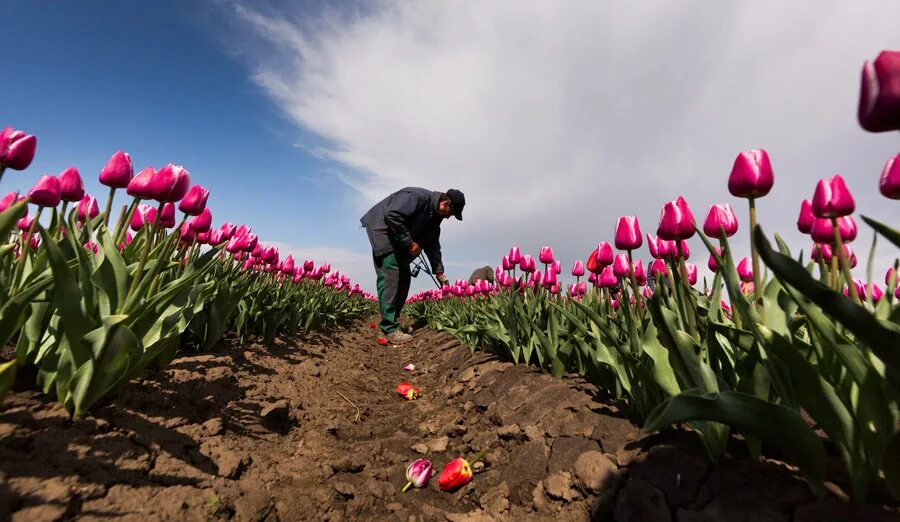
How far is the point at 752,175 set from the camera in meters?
1.60

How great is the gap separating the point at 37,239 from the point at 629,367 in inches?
176

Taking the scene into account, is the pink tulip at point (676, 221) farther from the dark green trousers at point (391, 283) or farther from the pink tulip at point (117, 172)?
Answer: the dark green trousers at point (391, 283)

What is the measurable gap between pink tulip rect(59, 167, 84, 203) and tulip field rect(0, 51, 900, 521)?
0.03 feet

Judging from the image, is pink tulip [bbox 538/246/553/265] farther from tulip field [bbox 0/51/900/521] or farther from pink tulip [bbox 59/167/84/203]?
pink tulip [bbox 59/167/84/203]

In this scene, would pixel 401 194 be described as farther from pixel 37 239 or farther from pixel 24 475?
pixel 24 475

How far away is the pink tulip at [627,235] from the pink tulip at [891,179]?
3.98ft

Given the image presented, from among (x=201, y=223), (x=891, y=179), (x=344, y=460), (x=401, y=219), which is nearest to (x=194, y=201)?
(x=201, y=223)

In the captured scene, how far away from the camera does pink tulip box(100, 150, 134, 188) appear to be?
220 centimetres

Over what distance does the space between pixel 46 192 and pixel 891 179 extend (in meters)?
3.49

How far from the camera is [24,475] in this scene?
133 cm


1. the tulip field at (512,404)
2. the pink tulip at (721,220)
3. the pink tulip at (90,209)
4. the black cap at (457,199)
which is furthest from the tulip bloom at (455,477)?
the black cap at (457,199)

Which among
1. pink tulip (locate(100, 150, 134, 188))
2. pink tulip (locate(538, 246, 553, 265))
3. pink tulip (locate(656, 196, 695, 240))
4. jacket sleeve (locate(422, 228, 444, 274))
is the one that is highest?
jacket sleeve (locate(422, 228, 444, 274))

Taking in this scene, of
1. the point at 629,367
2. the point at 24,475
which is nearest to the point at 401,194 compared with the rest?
the point at 629,367

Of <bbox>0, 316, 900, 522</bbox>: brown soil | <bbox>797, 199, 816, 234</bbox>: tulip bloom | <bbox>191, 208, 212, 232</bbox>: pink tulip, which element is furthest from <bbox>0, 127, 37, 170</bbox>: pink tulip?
<bbox>797, 199, 816, 234</bbox>: tulip bloom
